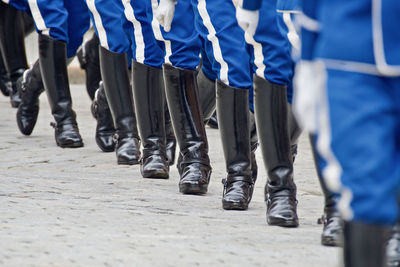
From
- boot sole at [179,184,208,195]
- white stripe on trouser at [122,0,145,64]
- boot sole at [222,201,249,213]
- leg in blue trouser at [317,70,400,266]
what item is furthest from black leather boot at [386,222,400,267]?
white stripe on trouser at [122,0,145,64]

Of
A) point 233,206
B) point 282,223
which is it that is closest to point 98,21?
point 233,206

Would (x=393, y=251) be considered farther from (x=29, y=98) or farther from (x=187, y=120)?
(x=29, y=98)

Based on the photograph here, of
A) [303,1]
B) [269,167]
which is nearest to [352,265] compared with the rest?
[303,1]

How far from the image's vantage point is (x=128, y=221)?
4.35 metres

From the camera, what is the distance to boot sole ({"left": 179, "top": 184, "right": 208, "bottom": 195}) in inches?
201

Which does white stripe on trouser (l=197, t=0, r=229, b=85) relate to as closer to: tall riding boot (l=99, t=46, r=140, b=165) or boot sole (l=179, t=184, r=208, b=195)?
boot sole (l=179, t=184, r=208, b=195)

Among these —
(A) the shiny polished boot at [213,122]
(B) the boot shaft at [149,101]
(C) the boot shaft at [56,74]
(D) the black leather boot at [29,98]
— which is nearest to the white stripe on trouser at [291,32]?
(B) the boot shaft at [149,101]

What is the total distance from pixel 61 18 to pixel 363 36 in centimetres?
405

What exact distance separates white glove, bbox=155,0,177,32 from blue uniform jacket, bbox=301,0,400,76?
2.39m

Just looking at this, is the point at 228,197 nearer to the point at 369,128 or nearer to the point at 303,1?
the point at 303,1

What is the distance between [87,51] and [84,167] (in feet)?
5.02

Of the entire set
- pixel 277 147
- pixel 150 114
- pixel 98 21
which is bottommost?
pixel 277 147

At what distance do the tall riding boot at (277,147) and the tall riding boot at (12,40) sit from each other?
4111 mm

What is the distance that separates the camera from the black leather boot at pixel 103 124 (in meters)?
6.56
